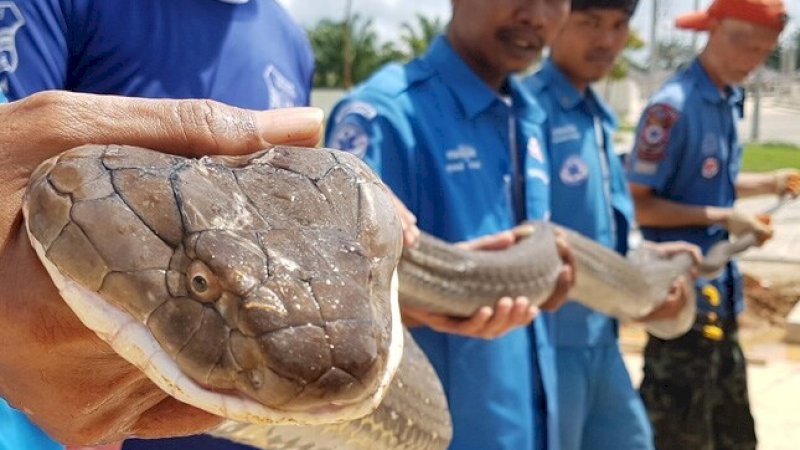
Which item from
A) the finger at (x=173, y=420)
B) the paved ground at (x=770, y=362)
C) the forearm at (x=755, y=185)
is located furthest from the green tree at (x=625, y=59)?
the finger at (x=173, y=420)

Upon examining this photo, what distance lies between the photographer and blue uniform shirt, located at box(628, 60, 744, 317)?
203 inches

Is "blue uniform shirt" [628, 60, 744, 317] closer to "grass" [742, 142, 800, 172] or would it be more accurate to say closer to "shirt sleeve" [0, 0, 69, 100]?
"shirt sleeve" [0, 0, 69, 100]

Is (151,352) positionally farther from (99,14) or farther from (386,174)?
(386,174)

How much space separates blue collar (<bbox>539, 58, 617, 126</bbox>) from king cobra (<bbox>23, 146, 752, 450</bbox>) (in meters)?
2.96

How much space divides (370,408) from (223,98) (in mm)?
1044

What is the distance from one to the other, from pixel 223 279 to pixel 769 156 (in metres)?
24.5

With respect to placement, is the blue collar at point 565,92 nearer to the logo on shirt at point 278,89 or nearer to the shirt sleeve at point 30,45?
the logo on shirt at point 278,89

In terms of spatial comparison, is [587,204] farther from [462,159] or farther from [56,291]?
[56,291]

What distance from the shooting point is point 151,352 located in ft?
3.95

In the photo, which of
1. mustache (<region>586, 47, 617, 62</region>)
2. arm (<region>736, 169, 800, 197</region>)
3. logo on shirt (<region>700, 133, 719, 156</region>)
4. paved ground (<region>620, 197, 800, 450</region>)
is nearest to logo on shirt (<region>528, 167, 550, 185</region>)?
mustache (<region>586, 47, 617, 62</region>)

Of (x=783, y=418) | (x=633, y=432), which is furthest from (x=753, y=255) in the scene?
(x=633, y=432)

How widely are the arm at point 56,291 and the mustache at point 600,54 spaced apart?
3276 mm

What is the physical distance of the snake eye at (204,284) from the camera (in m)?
1.20

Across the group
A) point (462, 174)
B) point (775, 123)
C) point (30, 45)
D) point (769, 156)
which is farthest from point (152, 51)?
point (775, 123)
